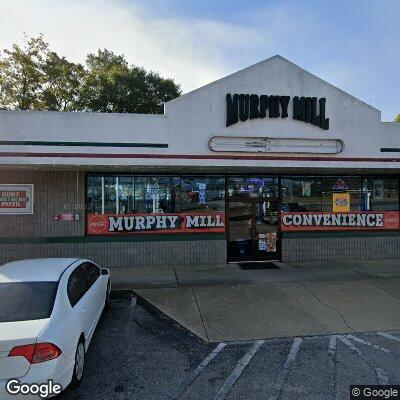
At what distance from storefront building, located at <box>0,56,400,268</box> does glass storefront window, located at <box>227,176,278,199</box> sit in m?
0.04

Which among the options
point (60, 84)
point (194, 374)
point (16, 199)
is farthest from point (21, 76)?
point (194, 374)

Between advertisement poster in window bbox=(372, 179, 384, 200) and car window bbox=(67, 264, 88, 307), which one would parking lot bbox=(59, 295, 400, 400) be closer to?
car window bbox=(67, 264, 88, 307)

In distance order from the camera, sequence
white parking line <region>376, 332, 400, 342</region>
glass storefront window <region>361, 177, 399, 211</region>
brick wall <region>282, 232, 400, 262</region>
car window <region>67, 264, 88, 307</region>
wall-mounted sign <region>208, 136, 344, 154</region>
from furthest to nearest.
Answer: glass storefront window <region>361, 177, 399, 211</region> < brick wall <region>282, 232, 400, 262</region> < wall-mounted sign <region>208, 136, 344, 154</region> < white parking line <region>376, 332, 400, 342</region> < car window <region>67, 264, 88, 307</region>

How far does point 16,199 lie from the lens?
10.6m

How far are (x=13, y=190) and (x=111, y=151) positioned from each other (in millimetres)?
3605

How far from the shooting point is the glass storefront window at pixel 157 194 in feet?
36.9

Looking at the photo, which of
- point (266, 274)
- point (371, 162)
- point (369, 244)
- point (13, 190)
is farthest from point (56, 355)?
point (369, 244)

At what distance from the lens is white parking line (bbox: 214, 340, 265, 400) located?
14.4 feet

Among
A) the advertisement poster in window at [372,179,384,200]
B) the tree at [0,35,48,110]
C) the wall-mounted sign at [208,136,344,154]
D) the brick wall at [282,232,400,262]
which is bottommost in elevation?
the brick wall at [282,232,400,262]

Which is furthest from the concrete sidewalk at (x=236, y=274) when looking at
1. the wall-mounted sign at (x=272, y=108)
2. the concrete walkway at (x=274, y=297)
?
the wall-mounted sign at (x=272, y=108)

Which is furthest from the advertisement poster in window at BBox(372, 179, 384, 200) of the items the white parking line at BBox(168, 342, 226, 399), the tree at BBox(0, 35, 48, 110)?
the tree at BBox(0, 35, 48, 110)

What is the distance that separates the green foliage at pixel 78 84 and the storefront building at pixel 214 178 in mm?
20654

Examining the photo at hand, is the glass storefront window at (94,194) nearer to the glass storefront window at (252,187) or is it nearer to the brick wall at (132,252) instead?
the brick wall at (132,252)

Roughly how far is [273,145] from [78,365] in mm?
7740
